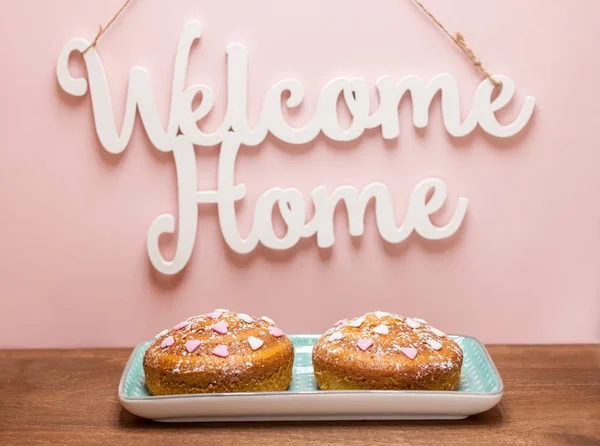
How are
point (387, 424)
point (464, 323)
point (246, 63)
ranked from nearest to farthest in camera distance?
point (387, 424), point (246, 63), point (464, 323)

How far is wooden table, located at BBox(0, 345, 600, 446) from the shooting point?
1.20 meters

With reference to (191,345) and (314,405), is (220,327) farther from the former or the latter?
(314,405)

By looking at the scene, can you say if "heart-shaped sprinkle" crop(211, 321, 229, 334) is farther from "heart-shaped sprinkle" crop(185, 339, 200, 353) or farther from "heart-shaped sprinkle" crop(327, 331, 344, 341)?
"heart-shaped sprinkle" crop(327, 331, 344, 341)

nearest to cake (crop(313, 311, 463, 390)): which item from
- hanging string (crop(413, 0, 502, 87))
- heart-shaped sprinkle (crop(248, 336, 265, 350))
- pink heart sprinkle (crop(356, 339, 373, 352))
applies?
pink heart sprinkle (crop(356, 339, 373, 352))

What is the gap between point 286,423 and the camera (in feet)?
4.13

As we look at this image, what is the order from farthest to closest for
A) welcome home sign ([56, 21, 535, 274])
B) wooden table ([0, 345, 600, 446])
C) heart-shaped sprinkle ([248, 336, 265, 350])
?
1. welcome home sign ([56, 21, 535, 274])
2. heart-shaped sprinkle ([248, 336, 265, 350])
3. wooden table ([0, 345, 600, 446])

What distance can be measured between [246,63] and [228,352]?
67cm

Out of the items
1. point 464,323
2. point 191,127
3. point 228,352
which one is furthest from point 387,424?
point 191,127

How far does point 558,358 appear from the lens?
1.60m

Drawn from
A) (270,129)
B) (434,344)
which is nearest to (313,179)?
(270,129)

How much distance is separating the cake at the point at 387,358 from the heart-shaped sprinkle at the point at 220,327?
18 cm

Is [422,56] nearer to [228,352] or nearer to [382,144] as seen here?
[382,144]

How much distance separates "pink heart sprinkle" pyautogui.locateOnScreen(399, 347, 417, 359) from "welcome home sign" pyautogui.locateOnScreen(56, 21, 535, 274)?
1.28ft

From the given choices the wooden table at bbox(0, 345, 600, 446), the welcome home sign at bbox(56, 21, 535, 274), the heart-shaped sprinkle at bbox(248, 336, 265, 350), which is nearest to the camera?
the wooden table at bbox(0, 345, 600, 446)
